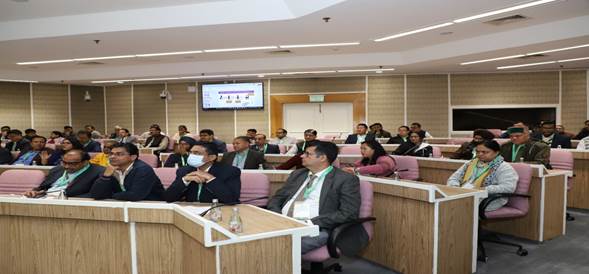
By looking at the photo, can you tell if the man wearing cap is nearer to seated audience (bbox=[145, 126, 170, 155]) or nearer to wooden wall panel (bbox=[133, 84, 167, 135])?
seated audience (bbox=[145, 126, 170, 155])

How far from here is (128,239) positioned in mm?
3342

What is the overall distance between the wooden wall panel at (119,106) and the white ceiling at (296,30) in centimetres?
496

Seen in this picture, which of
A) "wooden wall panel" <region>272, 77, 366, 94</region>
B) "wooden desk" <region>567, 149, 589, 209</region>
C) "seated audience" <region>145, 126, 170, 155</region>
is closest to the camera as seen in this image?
"wooden desk" <region>567, 149, 589, 209</region>

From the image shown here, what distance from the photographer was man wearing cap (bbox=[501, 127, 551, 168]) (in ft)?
19.8

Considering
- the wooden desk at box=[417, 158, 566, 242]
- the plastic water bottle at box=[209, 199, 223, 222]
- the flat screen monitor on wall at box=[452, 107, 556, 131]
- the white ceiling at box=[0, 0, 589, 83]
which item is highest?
the white ceiling at box=[0, 0, 589, 83]

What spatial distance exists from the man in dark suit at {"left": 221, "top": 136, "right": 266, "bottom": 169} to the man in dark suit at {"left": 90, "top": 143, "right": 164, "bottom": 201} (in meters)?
2.39

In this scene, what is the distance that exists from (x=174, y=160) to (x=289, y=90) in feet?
24.0

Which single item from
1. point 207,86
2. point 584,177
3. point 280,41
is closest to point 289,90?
point 207,86

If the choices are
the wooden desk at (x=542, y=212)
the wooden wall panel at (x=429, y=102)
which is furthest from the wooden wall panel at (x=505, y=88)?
the wooden desk at (x=542, y=212)

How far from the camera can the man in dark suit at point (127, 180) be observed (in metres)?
4.12

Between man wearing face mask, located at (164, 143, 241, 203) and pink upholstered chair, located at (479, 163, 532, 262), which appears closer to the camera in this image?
man wearing face mask, located at (164, 143, 241, 203)

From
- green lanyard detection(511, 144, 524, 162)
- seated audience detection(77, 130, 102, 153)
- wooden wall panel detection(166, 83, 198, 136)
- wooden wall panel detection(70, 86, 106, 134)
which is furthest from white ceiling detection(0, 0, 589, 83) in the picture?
wooden wall panel detection(70, 86, 106, 134)

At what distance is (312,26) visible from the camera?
7156mm

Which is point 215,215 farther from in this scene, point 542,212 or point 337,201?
point 542,212
